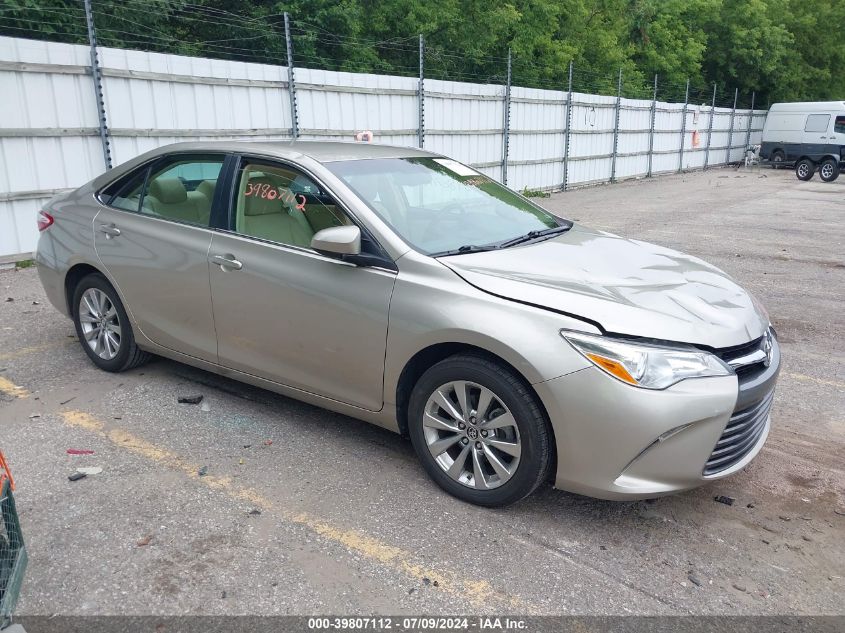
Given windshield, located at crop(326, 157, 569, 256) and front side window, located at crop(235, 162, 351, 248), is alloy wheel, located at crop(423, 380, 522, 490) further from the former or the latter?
front side window, located at crop(235, 162, 351, 248)

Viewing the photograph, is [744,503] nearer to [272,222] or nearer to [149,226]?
[272,222]

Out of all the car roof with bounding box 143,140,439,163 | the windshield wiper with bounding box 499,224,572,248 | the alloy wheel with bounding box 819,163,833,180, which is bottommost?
the alloy wheel with bounding box 819,163,833,180

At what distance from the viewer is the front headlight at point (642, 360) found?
2.95 m

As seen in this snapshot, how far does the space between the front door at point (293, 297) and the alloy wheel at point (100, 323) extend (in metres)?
1.14

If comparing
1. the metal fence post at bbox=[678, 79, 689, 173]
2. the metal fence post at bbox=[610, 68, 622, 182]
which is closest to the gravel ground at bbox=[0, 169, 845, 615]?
the metal fence post at bbox=[610, 68, 622, 182]

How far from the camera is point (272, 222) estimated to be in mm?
4020

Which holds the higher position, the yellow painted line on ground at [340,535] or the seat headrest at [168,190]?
the seat headrest at [168,190]

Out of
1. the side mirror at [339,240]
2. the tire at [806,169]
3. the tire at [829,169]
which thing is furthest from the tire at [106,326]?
the tire at [806,169]

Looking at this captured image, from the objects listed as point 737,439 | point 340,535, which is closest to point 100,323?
point 340,535

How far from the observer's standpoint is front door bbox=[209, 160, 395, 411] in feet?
11.8

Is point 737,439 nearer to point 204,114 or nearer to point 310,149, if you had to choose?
point 310,149

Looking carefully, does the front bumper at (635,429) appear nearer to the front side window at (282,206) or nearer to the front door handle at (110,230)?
the front side window at (282,206)

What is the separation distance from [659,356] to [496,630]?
1271 mm

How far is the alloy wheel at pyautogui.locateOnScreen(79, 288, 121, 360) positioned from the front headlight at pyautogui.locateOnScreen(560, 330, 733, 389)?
10.8ft
